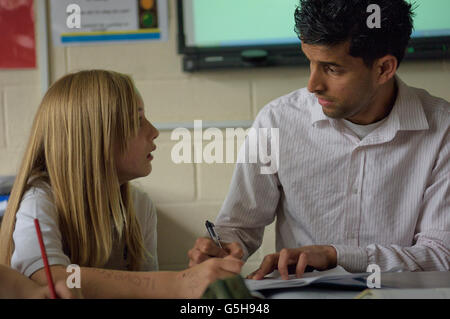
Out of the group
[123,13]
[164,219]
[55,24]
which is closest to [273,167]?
[164,219]

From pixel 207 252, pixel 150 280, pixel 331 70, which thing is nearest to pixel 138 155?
pixel 207 252

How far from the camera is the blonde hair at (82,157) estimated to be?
1070 millimetres

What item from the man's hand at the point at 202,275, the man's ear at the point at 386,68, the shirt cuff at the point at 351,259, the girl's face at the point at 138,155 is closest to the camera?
the man's hand at the point at 202,275

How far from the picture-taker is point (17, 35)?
1846 millimetres

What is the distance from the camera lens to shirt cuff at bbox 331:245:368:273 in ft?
3.45

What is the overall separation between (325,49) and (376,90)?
19 cm

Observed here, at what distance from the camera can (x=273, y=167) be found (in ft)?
4.44

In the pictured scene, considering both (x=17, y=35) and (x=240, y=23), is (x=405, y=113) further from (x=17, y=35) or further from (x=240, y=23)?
(x=17, y=35)

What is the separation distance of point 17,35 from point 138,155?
3.13 feet

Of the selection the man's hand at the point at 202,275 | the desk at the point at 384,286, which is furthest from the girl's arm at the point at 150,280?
the desk at the point at 384,286

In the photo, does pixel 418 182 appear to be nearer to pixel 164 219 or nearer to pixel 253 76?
pixel 253 76

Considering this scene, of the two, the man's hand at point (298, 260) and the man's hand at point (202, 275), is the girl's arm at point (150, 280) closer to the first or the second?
the man's hand at point (202, 275)

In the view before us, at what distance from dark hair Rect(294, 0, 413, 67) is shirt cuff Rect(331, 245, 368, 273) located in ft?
1.60

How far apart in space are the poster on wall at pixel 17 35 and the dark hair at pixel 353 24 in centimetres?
105
